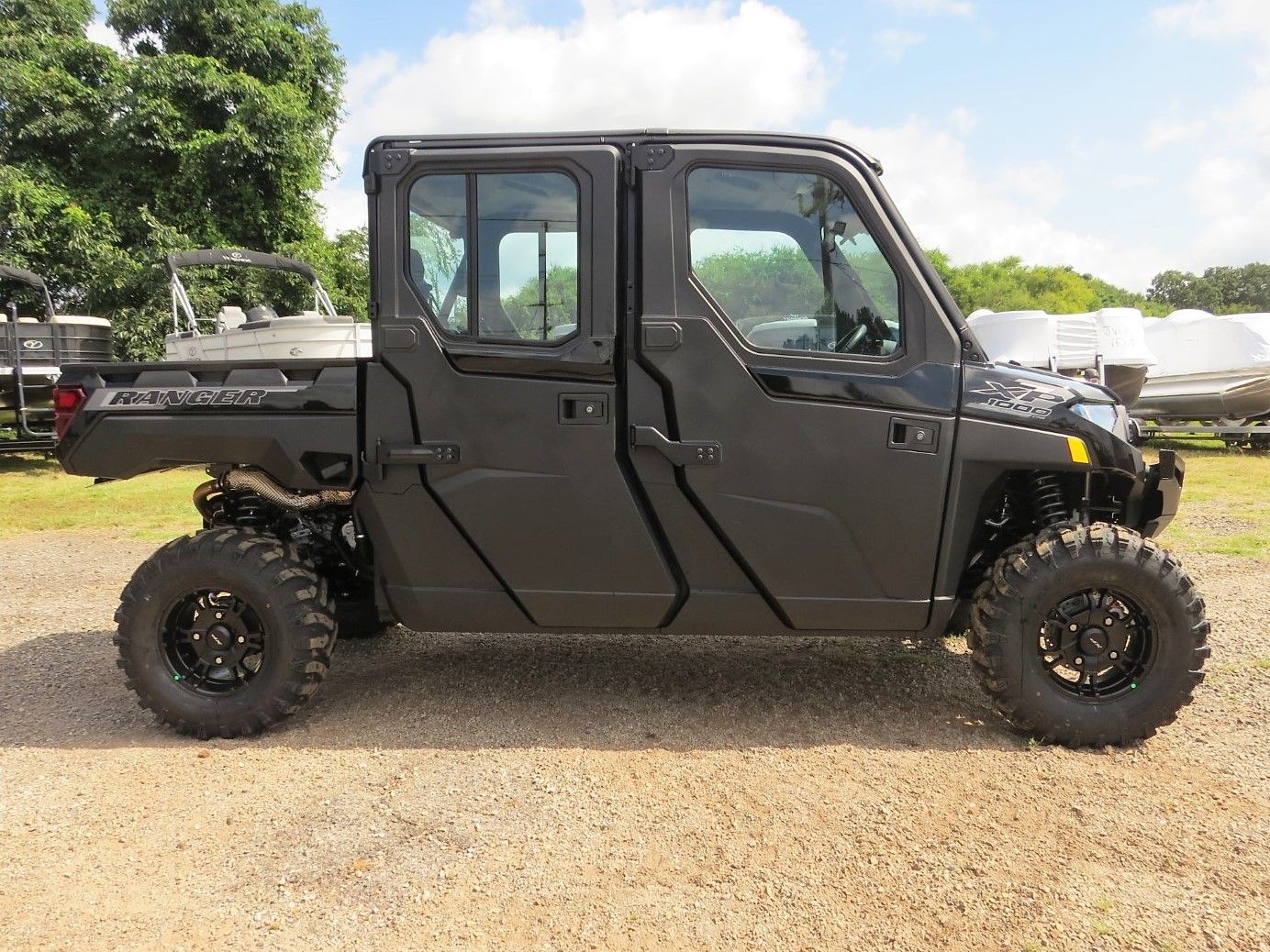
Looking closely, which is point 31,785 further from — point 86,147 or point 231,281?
point 86,147

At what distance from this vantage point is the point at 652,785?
11.3 feet

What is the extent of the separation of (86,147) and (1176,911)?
21.3 m

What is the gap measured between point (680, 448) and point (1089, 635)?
1.82 meters

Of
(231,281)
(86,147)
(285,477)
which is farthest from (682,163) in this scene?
(86,147)

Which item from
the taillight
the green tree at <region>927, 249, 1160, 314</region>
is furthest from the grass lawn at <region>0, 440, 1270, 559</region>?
the green tree at <region>927, 249, 1160, 314</region>

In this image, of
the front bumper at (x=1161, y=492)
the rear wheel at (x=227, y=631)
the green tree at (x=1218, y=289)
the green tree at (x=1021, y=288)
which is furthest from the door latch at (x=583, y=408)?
the green tree at (x=1218, y=289)

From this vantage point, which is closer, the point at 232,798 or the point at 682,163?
the point at 232,798

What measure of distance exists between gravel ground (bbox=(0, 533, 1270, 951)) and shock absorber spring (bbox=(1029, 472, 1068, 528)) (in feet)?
3.09

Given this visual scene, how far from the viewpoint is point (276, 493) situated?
4.08m

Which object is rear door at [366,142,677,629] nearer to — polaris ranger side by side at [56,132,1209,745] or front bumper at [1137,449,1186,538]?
polaris ranger side by side at [56,132,1209,745]

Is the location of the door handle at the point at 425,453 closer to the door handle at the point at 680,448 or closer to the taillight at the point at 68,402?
the door handle at the point at 680,448

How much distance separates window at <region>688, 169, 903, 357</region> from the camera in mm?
3643

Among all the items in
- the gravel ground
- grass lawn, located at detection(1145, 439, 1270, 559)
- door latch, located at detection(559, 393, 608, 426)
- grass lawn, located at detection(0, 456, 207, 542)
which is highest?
door latch, located at detection(559, 393, 608, 426)

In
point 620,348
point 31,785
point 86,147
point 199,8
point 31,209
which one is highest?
point 199,8
